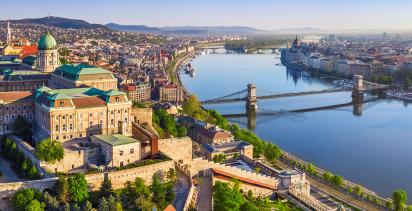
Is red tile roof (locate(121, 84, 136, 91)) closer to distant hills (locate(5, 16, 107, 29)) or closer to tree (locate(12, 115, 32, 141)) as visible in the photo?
tree (locate(12, 115, 32, 141))

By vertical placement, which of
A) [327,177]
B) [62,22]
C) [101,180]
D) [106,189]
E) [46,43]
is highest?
[62,22]

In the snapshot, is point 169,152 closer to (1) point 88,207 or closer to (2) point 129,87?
(1) point 88,207

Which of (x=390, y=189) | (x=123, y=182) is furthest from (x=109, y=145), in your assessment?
(x=390, y=189)

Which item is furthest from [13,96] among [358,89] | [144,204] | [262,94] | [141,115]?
[358,89]

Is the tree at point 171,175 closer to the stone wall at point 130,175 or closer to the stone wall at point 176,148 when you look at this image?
the stone wall at point 130,175

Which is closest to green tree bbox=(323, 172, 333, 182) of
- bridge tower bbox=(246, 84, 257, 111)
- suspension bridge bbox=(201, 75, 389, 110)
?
suspension bridge bbox=(201, 75, 389, 110)

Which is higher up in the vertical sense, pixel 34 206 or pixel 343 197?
pixel 34 206

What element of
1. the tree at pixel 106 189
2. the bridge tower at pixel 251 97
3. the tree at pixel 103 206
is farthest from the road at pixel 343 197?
the bridge tower at pixel 251 97
